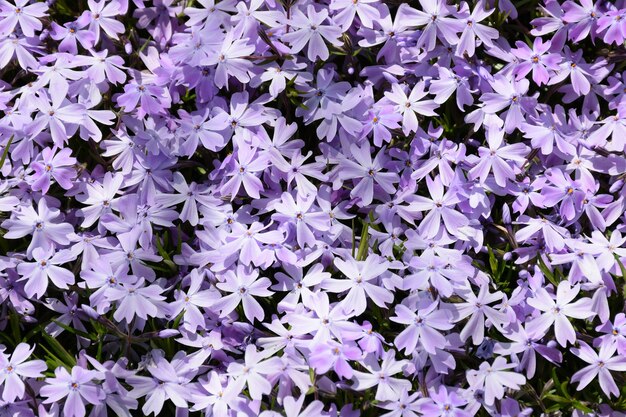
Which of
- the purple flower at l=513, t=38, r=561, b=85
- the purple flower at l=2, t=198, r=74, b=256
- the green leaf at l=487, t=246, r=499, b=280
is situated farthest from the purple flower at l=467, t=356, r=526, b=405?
the purple flower at l=2, t=198, r=74, b=256

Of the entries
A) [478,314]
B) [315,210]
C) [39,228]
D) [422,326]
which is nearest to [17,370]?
[39,228]

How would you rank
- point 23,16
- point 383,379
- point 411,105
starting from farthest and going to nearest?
1. point 23,16
2. point 411,105
3. point 383,379

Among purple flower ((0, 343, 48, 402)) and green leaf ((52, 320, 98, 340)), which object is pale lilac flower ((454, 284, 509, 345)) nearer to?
green leaf ((52, 320, 98, 340))

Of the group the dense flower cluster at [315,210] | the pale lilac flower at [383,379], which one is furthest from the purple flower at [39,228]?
the pale lilac flower at [383,379]

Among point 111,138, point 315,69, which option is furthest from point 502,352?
point 111,138

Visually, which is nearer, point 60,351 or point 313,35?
point 60,351

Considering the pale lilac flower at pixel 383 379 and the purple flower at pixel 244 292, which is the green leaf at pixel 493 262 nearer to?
the pale lilac flower at pixel 383 379

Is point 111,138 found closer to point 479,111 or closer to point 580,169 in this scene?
point 479,111

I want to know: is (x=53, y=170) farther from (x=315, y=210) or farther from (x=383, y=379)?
(x=383, y=379)

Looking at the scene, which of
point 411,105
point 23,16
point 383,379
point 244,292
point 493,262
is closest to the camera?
point 383,379
